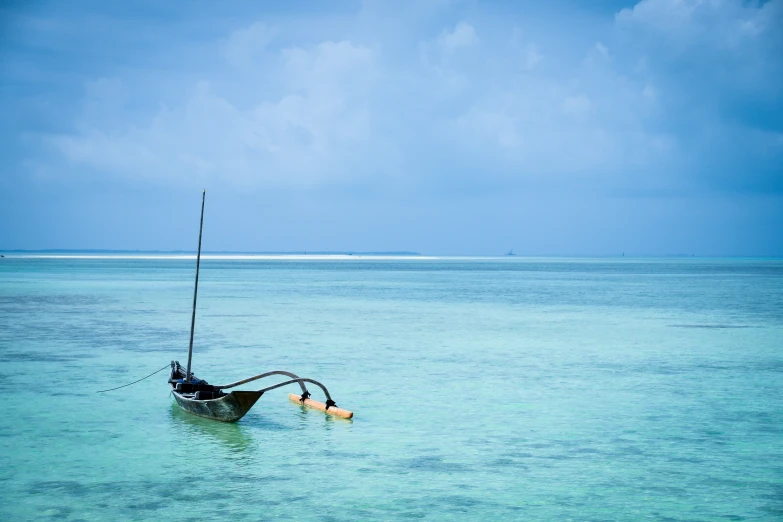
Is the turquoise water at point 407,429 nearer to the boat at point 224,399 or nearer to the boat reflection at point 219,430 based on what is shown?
the boat reflection at point 219,430

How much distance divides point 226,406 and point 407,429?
116 inches

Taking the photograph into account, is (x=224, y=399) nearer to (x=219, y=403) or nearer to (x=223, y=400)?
(x=223, y=400)

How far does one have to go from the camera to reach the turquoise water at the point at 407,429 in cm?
908

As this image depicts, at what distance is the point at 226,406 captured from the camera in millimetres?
12781

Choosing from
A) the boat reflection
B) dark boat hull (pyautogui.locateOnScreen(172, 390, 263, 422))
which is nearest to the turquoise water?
the boat reflection

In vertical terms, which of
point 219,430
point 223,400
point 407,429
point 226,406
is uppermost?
point 223,400

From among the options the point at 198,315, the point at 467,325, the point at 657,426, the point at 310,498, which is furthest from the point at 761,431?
the point at 198,315

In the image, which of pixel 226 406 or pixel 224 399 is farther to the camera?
pixel 226 406

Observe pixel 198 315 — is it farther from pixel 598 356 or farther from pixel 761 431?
pixel 761 431

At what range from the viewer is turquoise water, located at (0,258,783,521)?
357 inches

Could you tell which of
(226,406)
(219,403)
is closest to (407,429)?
(226,406)

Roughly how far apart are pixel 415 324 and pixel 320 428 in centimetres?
1755

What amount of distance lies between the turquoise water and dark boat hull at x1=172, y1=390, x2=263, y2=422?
0.20 meters

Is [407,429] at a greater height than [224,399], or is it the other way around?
[224,399]
